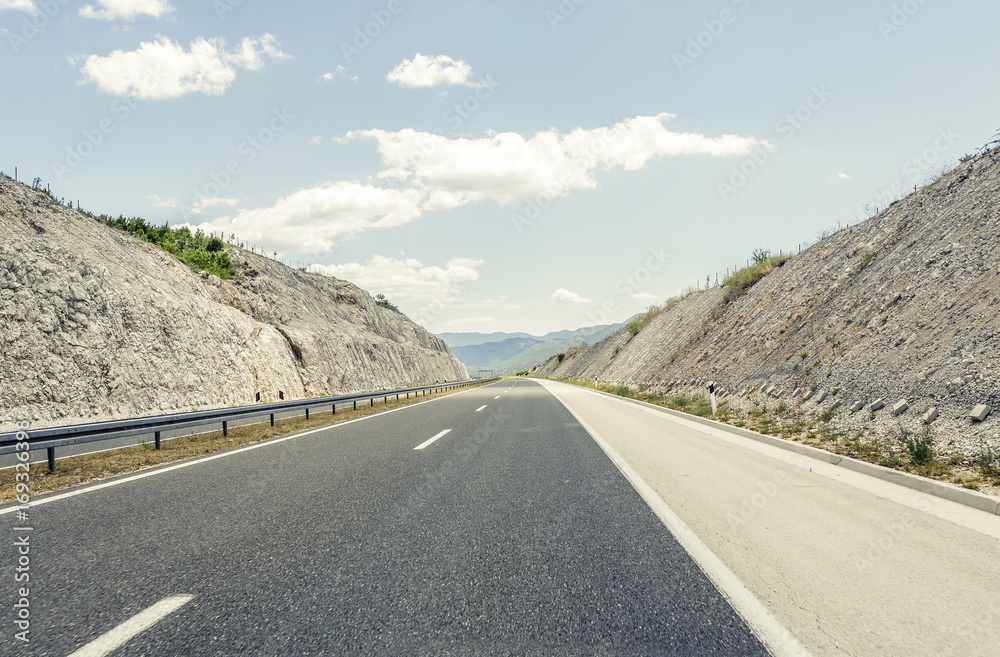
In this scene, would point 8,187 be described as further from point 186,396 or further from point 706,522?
point 706,522

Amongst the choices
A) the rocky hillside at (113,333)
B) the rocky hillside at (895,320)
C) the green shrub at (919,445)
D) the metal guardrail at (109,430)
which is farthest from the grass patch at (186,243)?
the green shrub at (919,445)

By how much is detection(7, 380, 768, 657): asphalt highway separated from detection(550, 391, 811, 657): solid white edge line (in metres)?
0.07

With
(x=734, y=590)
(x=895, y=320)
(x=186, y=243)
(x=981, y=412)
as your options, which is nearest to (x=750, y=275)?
(x=895, y=320)

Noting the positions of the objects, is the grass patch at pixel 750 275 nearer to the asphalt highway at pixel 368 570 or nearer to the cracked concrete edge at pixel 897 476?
the cracked concrete edge at pixel 897 476

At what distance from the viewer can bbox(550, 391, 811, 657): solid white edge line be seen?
104 inches

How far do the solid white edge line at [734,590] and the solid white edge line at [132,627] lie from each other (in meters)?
3.29

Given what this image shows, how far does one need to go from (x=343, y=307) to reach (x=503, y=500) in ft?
179

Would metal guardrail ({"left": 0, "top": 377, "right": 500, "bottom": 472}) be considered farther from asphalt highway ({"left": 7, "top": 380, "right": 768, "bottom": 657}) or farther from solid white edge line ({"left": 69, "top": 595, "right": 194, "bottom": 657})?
solid white edge line ({"left": 69, "top": 595, "right": 194, "bottom": 657})

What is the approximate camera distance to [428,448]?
8.98 meters

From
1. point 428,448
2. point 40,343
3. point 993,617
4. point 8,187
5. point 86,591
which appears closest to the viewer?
point 993,617

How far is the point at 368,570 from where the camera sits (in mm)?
3609

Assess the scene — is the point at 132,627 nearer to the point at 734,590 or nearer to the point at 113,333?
the point at 734,590

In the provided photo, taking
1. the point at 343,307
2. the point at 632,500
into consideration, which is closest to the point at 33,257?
the point at 632,500

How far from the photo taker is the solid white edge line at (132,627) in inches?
102
